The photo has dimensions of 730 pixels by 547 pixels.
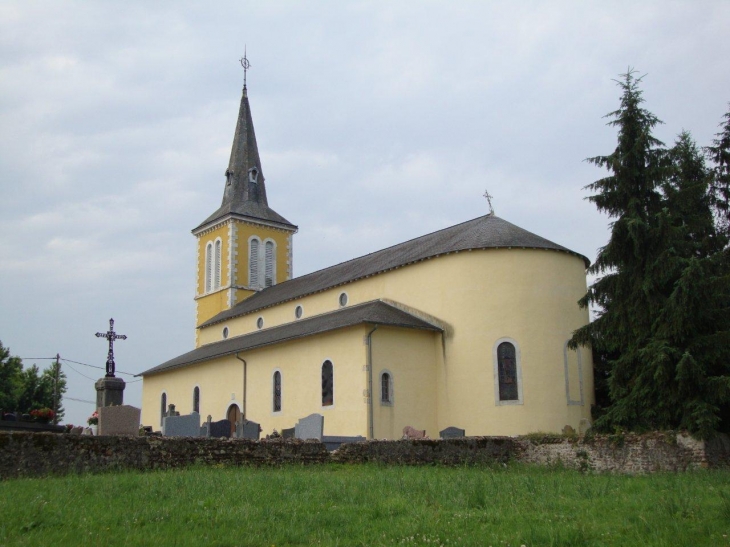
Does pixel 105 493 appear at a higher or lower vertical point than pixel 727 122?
lower

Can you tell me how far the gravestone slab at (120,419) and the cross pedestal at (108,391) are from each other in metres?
8.22

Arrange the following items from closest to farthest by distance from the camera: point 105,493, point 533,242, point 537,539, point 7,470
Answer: point 537,539 → point 105,493 → point 7,470 → point 533,242

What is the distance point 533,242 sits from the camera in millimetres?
28703

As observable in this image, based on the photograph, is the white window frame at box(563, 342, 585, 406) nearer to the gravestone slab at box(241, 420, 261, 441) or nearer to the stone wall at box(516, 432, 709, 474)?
the stone wall at box(516, 432, 709, 474)

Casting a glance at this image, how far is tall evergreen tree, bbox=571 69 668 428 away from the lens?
21.4m

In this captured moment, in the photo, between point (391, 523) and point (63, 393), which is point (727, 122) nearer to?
point (391, 523)

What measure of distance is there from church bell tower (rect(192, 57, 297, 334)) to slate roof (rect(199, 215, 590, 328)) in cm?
283

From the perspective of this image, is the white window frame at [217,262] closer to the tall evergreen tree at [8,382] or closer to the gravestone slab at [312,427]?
the tall evergreen tree at [8,382]

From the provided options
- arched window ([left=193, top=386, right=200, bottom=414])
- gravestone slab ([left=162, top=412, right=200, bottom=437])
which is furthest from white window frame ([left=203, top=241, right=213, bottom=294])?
gravestone slab ([left=162, top=412, right=200, bottom=437])

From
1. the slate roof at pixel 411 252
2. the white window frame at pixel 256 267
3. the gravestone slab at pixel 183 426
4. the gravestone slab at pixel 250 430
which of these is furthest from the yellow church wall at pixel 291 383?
the white window frame at pixel 256 267

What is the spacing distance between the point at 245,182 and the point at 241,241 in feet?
15.5

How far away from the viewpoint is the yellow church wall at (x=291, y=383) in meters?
27.7

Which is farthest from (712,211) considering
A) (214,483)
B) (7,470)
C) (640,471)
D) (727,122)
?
(7,470)

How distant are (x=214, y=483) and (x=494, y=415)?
16.9 meters
